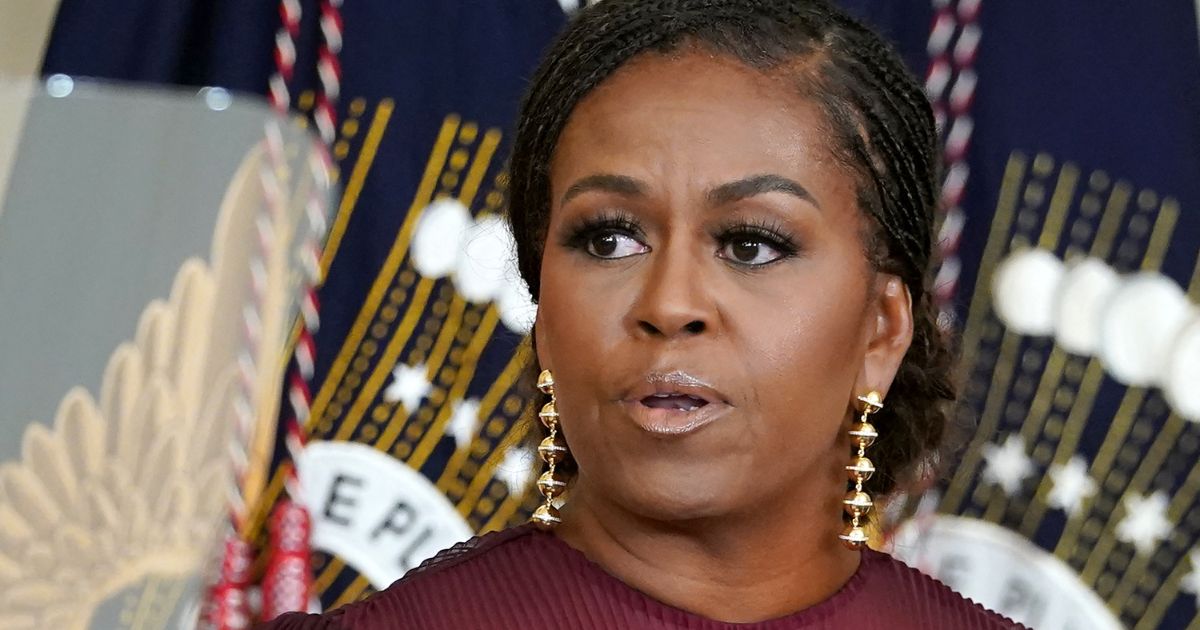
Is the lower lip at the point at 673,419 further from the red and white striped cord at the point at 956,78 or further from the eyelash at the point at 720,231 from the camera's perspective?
the red and white striped cord at the point at 956,78

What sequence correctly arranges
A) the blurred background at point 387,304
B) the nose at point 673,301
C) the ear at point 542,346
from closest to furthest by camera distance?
1. the nose at point 673,301
2. the ear at point 542,346
3. the blurred background at point 387,304

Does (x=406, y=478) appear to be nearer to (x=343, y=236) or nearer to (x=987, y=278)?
(x=343, y=236)

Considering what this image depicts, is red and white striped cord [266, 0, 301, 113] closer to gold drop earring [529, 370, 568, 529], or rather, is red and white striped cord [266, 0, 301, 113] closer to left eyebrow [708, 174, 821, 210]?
gold drop earring [529, 370, 568, 529]

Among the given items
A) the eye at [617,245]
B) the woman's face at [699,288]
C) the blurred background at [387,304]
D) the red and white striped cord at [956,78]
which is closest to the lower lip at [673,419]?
the woman's face at [699,288]

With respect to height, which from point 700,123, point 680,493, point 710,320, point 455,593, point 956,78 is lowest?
point 455,593

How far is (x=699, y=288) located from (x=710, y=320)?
21mm

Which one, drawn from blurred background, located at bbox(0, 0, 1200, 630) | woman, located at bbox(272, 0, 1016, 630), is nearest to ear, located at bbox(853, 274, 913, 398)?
woman, located at bbox(272, 0, 1016, 630)

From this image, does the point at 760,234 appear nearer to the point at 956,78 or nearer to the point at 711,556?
the point at 711,556

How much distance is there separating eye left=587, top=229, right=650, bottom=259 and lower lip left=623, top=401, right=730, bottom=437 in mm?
102

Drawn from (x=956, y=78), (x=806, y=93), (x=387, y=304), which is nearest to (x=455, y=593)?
(x=806, y=93)

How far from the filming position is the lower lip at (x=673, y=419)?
90 centimetres

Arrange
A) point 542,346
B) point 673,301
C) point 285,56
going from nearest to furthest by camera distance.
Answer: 1. point 673,301
2. point 542,346
3. point 285,56

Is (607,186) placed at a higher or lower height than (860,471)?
higher

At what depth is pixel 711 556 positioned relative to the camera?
99 cm
